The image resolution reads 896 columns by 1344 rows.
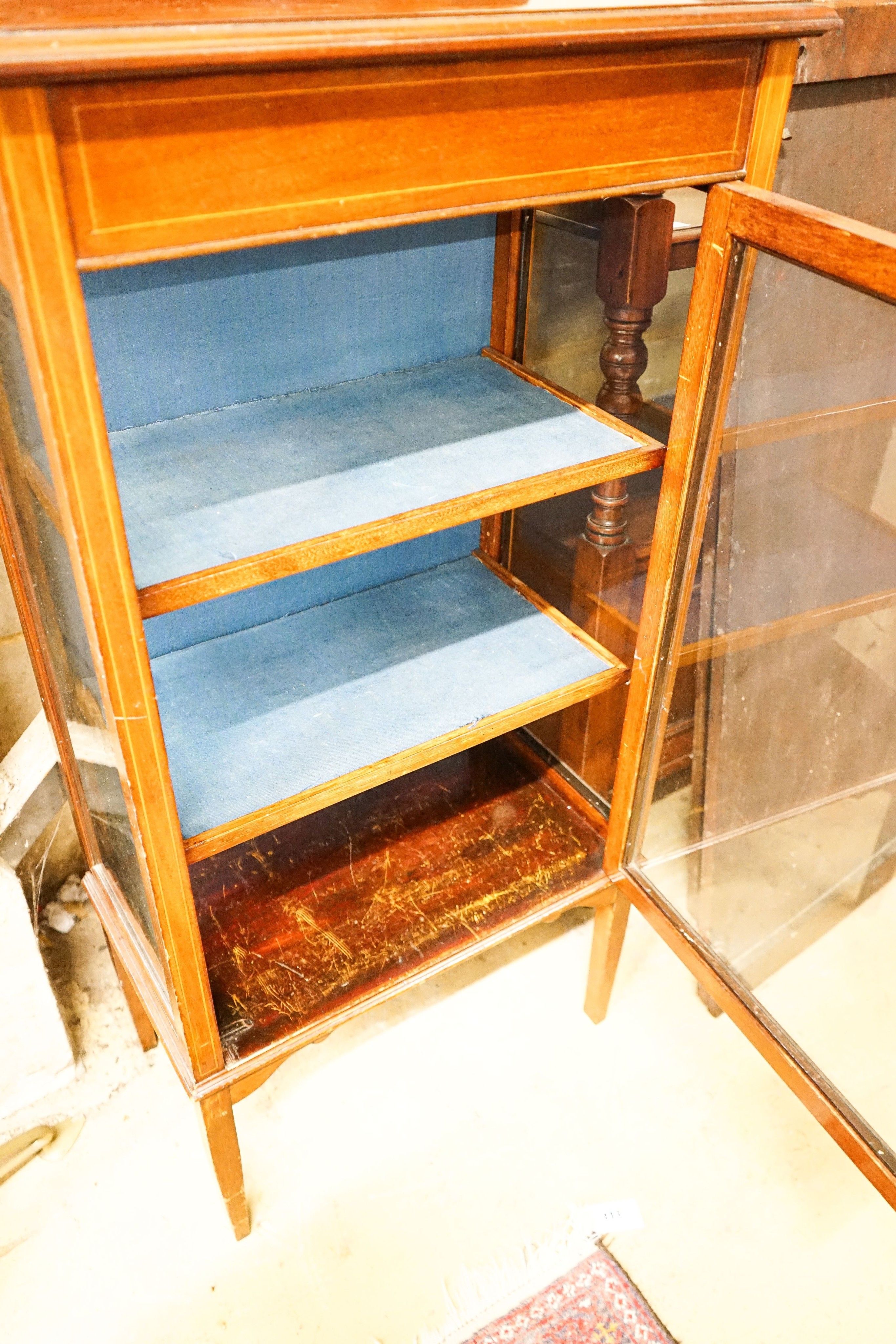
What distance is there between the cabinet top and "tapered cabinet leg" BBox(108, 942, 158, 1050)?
121cm

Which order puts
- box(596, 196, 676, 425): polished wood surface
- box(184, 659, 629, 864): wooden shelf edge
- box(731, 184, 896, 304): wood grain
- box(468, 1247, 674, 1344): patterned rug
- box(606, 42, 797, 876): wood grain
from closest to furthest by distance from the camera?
box(731, 184, 896, 304): wood grain, box(606, 42, 797, 876): wood grain, box(184, 659, 629, 864): wooden shelf edge, box(596, 196, 676, 425): polished wood surface, box(468, 1247, 674, 1344): patterned rug

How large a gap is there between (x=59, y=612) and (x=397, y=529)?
1.21ft

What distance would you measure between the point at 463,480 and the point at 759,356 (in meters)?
0.35

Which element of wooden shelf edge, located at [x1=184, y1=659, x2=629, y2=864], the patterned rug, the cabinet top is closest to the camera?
the cabinet top

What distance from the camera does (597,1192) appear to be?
1.48m

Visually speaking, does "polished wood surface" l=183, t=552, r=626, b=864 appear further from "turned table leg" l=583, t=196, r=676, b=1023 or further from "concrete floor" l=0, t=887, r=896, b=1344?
"concrete floor" l=0, t=887, r=896, b=1344

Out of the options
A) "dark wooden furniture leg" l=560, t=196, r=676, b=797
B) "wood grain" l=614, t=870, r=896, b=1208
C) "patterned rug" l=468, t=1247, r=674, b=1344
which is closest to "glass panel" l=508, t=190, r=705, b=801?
"dark wooden furniture leg" l=560, t=196, r=676, b=797

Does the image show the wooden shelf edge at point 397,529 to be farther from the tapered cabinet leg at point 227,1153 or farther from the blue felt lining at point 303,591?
the tapered cabinet leg at point 227,1153

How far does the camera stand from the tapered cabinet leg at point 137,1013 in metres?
1.51

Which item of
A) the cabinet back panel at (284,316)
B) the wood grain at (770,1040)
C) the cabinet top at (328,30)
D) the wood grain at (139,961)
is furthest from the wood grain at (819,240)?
the wood grain at (139,961)

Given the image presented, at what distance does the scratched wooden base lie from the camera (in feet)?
4.40

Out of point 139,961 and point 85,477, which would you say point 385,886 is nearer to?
point 139,961

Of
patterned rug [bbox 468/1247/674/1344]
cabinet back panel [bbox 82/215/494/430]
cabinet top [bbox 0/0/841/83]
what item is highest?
cabinet top [bbox 0/0/841/83]

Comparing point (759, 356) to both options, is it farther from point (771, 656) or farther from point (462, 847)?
point (462, 847)
